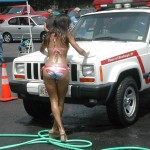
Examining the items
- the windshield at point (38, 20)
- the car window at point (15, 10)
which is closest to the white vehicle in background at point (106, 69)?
Answer: the windshield at point (38, 20)

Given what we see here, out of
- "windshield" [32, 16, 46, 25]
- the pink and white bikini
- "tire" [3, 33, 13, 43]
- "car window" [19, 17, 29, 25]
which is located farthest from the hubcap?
"tire" [3, 33, 13, 43]

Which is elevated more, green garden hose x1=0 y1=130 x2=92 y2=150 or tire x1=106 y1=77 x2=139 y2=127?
tire x1=106 y1=77 x2=139 y2=127

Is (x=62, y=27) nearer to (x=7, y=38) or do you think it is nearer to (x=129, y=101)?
(x=129, y=101)

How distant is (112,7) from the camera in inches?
348

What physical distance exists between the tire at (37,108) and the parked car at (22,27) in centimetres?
1577

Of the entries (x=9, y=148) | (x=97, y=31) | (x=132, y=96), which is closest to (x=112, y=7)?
(x=97, y=31)

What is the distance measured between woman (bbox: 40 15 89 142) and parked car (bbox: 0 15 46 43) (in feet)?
55.9

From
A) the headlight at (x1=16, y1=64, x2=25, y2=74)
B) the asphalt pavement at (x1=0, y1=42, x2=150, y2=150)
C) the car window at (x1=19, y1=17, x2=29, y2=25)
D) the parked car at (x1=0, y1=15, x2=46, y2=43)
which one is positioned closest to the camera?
the asphalt pavement at (x1=0, y1=42, x2=150, y2=150)

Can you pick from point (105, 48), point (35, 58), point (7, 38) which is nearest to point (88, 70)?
point (105, 48)

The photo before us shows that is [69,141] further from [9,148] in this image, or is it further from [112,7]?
[112,7]

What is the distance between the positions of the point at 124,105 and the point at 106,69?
696mm

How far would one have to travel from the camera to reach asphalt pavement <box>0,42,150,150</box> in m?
5.78

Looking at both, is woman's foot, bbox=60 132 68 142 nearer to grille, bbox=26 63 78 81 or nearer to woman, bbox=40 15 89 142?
woman, bbox=40 15 89 142

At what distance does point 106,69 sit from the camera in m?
6.08
